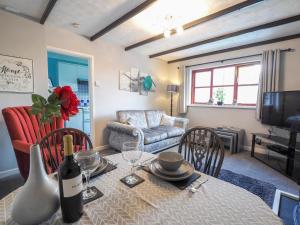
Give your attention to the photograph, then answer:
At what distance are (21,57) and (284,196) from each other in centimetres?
398

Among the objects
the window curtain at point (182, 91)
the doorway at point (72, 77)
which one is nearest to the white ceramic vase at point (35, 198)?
the doorway at point (72, 77)

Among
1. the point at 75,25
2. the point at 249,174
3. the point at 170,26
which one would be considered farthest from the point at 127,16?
the point at 249,174

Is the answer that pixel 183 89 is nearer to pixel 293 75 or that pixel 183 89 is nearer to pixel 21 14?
pixel 293 75

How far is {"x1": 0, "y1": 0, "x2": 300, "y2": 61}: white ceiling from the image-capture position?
2.09 meters

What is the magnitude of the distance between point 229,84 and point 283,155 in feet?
6.54

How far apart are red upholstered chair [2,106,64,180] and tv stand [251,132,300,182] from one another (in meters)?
3.33

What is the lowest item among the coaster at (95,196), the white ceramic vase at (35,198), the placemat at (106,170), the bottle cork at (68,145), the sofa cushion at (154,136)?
the sofa cushion at (154,136)

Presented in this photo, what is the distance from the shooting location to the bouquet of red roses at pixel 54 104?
63 centimetres

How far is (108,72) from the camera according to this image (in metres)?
Answer: 3.64

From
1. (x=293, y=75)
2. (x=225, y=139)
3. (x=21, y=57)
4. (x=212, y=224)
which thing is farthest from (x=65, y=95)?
(x=293, y=75)

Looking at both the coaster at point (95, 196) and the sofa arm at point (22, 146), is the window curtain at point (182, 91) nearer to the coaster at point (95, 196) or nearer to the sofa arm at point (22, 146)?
the sofa arm at point (22, 146)

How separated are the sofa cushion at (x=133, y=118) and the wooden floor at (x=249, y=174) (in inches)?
75.8

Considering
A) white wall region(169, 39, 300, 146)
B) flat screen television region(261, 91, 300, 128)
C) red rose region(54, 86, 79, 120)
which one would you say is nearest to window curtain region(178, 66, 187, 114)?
white wall region(169, 39, 300, 146)

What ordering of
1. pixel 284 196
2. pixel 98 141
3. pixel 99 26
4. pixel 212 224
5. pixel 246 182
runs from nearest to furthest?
1. pixel 212 224
2. pixel 284 196
3. pixel 246 182
4. pixel 99 26
5. pixel 98 141
